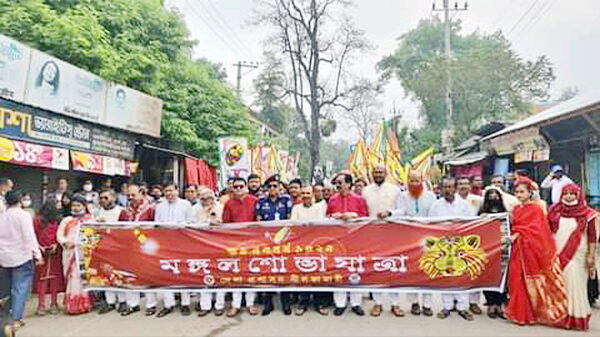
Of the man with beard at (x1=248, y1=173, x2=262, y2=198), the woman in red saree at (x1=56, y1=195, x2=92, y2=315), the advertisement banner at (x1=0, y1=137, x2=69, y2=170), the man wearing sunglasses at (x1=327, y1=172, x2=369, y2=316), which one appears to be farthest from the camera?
the advertisement banner at (x1=0, y1=137, x2=69, y2=170)

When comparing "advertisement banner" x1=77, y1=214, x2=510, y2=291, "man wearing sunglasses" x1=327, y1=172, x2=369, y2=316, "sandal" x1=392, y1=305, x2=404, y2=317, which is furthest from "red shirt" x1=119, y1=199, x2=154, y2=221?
"sandal" x1=392, y1=305, x2=404, y2=317

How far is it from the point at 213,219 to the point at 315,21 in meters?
22.6

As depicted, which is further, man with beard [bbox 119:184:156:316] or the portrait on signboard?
the portrait on signboard

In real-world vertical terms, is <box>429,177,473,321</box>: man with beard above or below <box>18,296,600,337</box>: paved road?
above

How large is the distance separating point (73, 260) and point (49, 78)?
475 cm

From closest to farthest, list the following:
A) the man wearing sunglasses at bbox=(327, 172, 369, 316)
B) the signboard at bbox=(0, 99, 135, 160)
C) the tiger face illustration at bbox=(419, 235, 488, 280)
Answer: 1. the tiger face illustration at bbox=(419, 235, 488, 280)
2. the man wearing sunglasses at bbox=(327, 172, 369, 316)
3. the signboard at bbox=(0, 99, 135, 160)

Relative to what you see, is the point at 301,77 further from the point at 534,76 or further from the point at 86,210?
the point at 86,210

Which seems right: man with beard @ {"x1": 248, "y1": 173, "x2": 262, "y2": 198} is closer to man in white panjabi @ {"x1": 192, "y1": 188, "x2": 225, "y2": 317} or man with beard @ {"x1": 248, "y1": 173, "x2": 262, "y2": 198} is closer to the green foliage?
man in white panjabi @ {"x1": 192, "y1": 188, "x2": 225, "y2": 317}

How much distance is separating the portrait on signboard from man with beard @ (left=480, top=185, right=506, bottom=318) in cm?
807

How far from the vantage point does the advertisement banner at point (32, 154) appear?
8.05m

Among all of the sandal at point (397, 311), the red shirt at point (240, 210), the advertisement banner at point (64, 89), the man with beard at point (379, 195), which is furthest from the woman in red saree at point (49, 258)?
the sandal at point (397, 311)

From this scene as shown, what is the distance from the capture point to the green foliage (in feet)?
34.2

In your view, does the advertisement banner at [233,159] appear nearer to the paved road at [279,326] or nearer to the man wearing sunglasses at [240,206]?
the man wearing sunglasses at [240,206]

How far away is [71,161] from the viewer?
398 inches
